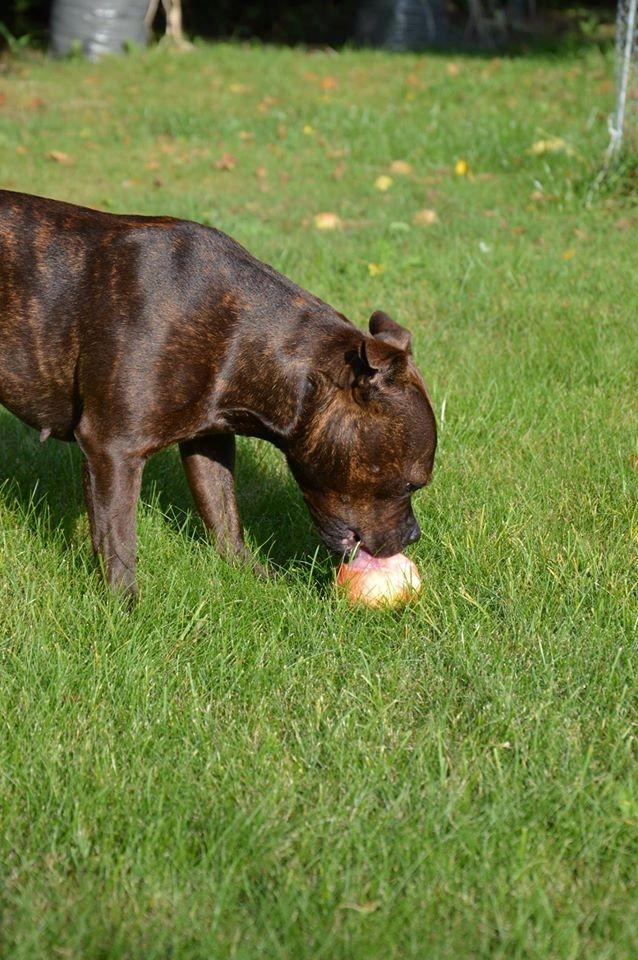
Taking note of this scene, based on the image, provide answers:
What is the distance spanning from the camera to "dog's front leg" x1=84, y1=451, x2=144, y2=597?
4.16 metres

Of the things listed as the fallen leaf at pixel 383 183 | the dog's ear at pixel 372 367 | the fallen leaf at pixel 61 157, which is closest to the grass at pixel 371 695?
the dog's ear at pixel 372 367

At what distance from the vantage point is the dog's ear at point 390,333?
436 centimetres

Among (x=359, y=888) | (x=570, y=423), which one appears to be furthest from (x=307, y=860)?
(x=570, y=423)

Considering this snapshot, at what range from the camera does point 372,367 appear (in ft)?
13.1

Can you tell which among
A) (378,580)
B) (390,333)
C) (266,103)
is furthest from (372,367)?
(266,103)

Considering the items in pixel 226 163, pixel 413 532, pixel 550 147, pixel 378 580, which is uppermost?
pixel 550 147

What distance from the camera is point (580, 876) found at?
2.95 metres

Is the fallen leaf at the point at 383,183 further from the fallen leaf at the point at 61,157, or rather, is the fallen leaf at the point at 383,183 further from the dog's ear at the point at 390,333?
the dog's ear at the point at 390,333

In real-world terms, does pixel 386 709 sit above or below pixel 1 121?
above

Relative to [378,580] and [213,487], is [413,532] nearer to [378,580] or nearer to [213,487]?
[378,580]

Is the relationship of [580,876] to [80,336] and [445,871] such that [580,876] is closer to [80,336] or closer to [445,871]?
[445,871]

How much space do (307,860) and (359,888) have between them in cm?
18

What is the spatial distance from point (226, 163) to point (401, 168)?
165 centimetres

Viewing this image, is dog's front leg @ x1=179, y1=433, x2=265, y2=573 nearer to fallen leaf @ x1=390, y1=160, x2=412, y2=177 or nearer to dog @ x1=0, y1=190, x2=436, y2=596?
dog @ x1=0, y1=190, x2=436, y2=596
